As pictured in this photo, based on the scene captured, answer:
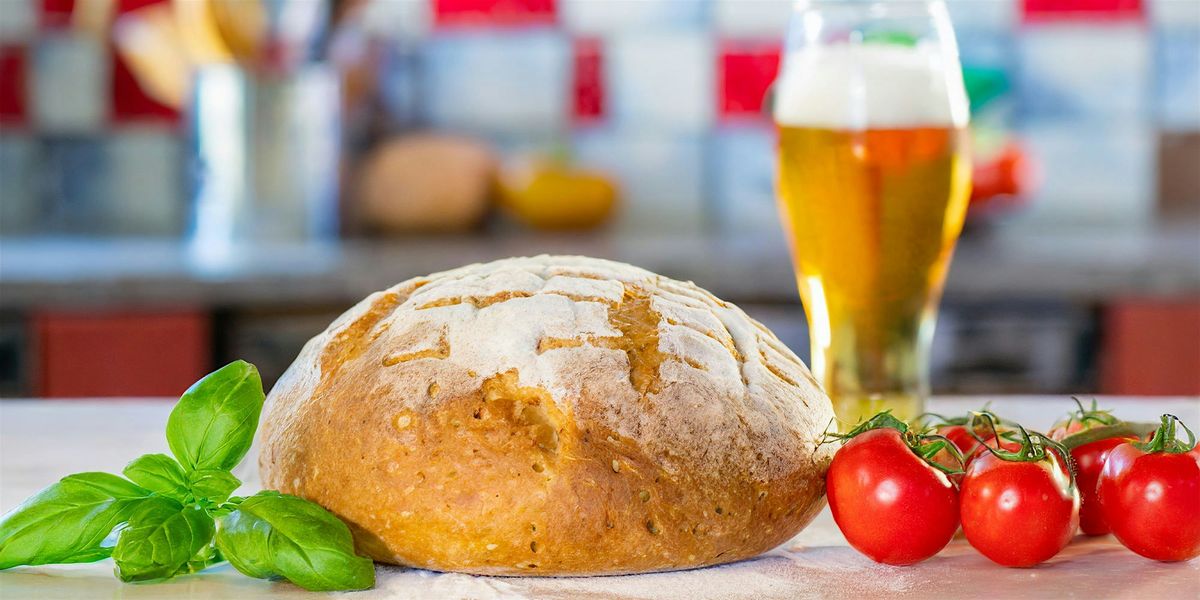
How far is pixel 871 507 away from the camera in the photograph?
721 mm

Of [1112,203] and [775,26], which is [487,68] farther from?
[1112,203]

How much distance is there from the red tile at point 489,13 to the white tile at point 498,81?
0.07 feet

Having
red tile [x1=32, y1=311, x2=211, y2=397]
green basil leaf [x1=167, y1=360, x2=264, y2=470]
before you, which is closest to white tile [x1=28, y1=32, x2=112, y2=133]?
red tile [x1=32, y1=311, x2=211, y2=397]

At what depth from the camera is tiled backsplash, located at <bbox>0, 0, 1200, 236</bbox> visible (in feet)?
8.61

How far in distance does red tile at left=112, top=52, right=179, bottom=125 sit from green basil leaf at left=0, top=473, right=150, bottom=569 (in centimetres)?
209

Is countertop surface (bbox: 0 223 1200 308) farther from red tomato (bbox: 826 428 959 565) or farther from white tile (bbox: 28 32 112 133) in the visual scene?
red tomato (bbox: 826 428 959 565)

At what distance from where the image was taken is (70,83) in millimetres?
2703

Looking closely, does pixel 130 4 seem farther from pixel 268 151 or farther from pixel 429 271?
pixel 429 271

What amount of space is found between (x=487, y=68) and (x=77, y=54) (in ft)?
A: 2.48

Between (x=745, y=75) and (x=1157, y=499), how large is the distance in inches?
79.4

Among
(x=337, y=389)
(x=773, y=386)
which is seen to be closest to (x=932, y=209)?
(x=773, y=386)

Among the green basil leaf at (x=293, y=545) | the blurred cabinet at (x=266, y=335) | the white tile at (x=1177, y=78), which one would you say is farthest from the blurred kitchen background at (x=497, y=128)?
the green basil leaf at (x=293, y=545)

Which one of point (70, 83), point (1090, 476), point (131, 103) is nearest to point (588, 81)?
point (131, 103)

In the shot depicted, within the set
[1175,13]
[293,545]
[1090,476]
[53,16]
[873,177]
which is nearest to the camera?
[293,545]
